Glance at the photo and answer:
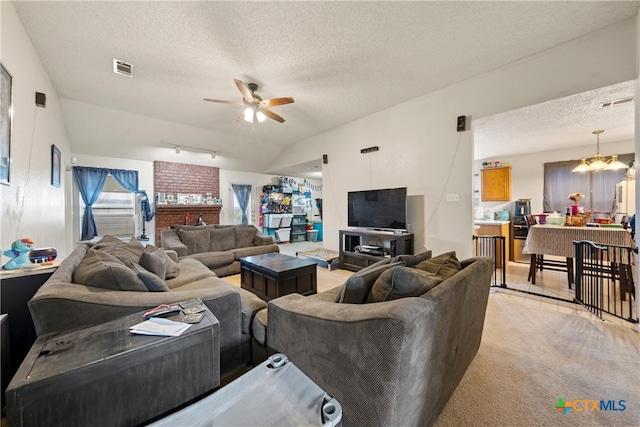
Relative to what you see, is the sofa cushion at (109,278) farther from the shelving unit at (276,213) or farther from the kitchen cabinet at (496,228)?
the shelving unit at (276,213)

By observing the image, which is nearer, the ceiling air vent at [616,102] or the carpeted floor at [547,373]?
the carpeted floor at [547,373]

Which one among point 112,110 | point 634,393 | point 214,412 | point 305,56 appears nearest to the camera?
point 214,412

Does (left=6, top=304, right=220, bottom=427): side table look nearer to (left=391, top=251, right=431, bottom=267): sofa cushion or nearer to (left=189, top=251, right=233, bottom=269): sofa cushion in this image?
(left=391, top=251, right=431, bottom=267): sofa cushion

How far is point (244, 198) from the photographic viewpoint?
25.6ft

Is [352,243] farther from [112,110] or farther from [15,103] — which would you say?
[112,110]

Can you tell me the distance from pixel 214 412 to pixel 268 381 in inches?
7.7

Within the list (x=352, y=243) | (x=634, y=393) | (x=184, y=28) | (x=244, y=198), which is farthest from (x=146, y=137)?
(x=634, y=393)

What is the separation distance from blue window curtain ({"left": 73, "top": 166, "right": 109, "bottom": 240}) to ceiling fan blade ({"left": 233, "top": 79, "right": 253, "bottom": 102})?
15.9 ft

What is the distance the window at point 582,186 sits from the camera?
15.2 feet

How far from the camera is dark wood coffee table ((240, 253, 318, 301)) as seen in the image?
278 centimetres

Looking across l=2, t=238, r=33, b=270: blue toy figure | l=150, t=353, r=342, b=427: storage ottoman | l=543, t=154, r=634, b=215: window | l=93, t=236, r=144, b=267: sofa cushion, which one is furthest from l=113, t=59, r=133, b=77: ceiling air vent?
l=543, t=154, r=634, b=215: window

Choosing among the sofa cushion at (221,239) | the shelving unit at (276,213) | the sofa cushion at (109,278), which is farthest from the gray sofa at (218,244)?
the shelving unit at (276,213)

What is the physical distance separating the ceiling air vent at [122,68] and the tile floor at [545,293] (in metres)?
5.56

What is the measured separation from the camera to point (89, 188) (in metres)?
5.53
